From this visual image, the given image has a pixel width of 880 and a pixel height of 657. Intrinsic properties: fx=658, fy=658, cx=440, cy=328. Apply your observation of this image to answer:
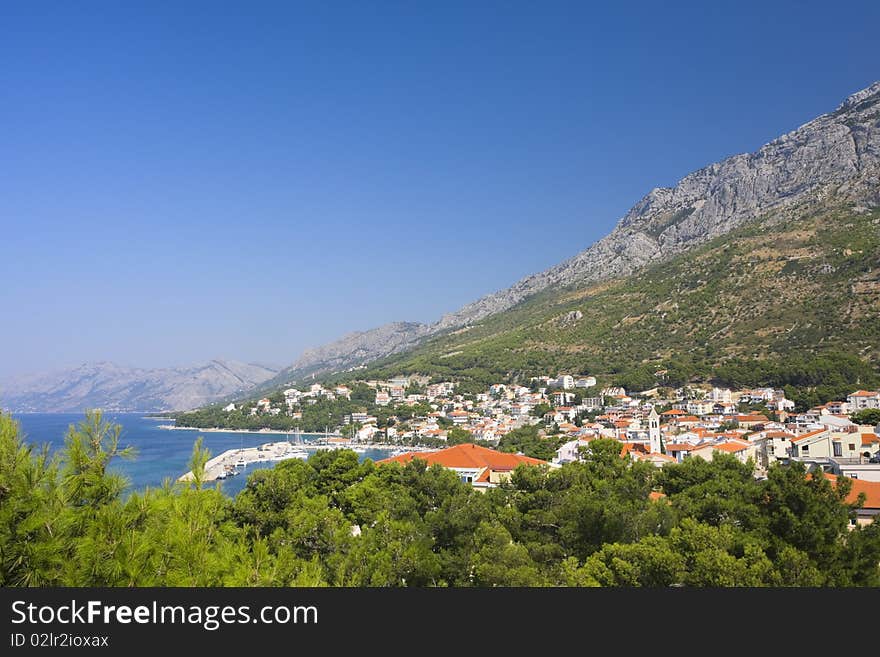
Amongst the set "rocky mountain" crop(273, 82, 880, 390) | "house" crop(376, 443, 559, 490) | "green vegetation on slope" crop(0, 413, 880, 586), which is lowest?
"house" crop(376, 443, 559, 490)

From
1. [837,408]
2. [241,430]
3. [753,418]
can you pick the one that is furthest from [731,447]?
[241,430]

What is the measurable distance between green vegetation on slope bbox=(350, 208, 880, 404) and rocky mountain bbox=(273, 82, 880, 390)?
8.15 m

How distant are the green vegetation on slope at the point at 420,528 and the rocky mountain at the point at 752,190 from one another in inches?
2867

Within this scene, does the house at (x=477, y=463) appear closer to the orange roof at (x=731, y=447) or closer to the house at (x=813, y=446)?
the orange roof at (x=731, y=447)

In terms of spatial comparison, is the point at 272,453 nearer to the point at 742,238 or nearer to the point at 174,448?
the point at 174,448

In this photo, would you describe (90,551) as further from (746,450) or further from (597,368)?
(597,368)

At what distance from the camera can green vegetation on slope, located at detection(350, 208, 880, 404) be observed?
1962 inches

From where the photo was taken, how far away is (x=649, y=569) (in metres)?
7.34

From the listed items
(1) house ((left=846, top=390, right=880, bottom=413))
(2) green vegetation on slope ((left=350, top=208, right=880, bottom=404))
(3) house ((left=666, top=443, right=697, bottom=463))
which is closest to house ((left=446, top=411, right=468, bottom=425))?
(2) green vegetation on slope ((left=350, top=208, right=880, bottom=404))

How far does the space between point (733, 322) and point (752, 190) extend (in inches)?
1767

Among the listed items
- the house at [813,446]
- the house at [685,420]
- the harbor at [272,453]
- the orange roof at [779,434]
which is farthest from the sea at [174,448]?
the house at [685,420]

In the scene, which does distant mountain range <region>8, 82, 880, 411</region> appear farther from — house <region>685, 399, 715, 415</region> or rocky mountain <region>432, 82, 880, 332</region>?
house <region>685, 399, 715, 415</region>

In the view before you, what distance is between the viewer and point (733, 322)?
6159 cm

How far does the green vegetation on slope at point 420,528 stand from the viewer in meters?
3.68
